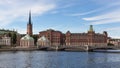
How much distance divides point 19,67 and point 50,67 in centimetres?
592

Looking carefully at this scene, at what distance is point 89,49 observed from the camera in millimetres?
147000

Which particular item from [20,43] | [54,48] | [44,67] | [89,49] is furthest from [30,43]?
[44,67]

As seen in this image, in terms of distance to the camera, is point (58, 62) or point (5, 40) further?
point (5, 40)

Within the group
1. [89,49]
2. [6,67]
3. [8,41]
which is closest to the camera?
[6,67]

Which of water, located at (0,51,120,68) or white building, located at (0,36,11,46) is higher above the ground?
white building, located at (0,36,11,46)

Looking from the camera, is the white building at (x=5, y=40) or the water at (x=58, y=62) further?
the white building at (x=5, y=40)

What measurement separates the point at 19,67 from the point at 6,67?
2.45 m

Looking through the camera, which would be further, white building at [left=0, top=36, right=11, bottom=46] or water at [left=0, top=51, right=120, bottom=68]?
white building at [left=0, top=36, right=11, bottom=46]

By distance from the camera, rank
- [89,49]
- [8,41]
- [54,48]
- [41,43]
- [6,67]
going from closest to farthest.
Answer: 1. [6,67]
2. [89,49]
3. [54,48]
4. [8,41]
5. [41,43]

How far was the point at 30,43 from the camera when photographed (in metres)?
189

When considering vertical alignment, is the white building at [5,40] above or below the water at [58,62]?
above

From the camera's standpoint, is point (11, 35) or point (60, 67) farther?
point (11, 35)

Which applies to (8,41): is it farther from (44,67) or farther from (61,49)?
(44,67)

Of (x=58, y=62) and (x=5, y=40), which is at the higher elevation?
(x=5, y=40)
